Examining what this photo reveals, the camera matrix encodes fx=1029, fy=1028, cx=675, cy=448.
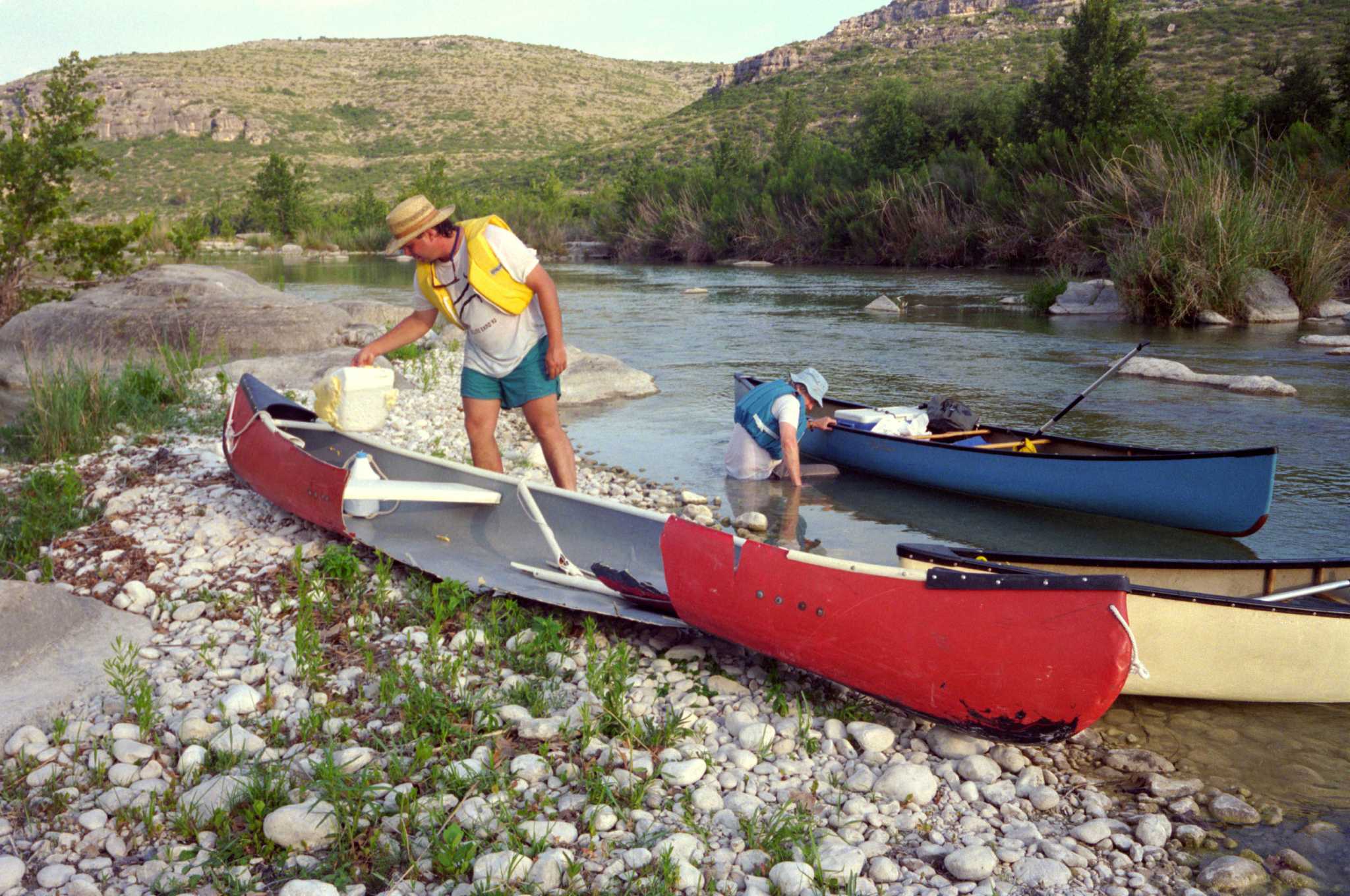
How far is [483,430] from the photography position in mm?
5461

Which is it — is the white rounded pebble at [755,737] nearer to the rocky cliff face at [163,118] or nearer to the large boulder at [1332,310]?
the large boulder at [1332,310]

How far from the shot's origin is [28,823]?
2895mm

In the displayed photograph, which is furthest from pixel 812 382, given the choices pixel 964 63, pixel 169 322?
pixel 964 63

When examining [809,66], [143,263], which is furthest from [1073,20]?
[809,66]

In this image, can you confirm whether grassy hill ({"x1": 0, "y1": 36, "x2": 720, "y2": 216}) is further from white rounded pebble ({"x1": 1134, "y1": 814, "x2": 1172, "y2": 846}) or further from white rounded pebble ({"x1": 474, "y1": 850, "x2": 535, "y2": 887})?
white rounded pebble ({"x1": 1134, "y1": 814, "x2": 1172, "y2": 846})

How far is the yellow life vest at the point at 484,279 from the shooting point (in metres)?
4.86

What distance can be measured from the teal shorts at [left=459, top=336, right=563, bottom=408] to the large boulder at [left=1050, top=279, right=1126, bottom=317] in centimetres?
1331

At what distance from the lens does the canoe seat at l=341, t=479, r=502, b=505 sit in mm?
4711

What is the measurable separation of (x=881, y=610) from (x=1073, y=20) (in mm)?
29653

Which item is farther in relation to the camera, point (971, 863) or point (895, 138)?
point (895, 138)

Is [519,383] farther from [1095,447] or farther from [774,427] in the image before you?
[1095,447]

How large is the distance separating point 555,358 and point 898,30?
237 feet

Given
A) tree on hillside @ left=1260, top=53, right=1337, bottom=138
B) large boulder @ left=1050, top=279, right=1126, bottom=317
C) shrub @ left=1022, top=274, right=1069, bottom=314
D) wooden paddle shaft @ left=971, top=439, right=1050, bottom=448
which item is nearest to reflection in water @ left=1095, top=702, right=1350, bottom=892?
wooden paddle shaft @ left=971, top=439, right=1050, bottom=448

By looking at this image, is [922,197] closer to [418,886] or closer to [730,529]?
[730,529]
